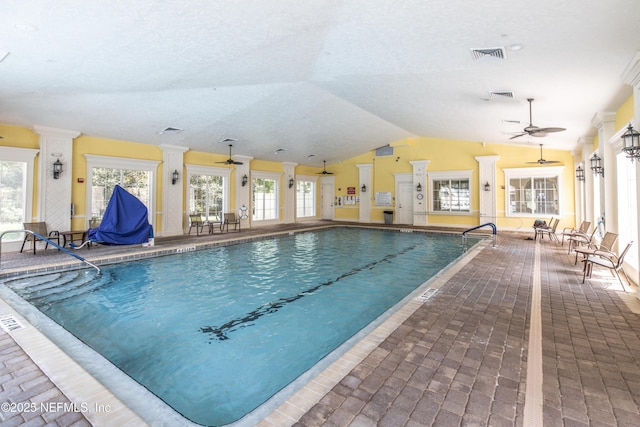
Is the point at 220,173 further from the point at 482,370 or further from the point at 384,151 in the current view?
the point at 482,370

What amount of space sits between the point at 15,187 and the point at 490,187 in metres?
14.1

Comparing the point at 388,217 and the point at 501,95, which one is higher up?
the point at 501,95

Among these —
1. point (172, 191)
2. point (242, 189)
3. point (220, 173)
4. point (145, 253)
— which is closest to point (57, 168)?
point (172, 191)

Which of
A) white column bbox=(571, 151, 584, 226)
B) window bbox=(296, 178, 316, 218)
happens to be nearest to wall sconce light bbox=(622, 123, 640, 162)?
white column bbox=(571, 151, 584, 226)

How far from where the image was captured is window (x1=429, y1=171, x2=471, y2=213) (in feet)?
40.7

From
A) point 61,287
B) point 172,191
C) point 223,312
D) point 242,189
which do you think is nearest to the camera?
point 223,312

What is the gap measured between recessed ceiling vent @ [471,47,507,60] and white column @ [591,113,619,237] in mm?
3216

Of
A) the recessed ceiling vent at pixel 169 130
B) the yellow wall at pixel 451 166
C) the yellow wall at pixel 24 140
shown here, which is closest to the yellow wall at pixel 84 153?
the yellow wall at pixel 24 140

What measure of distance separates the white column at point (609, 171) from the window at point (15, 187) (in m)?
11.9

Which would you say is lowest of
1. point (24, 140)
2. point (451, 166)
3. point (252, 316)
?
point (252, 316)

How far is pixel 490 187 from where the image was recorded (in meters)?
11.8

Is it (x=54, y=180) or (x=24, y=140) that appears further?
(x=54, y=180)

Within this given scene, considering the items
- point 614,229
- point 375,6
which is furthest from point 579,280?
point 375,6

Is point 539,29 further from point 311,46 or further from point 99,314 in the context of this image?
point 99,314
